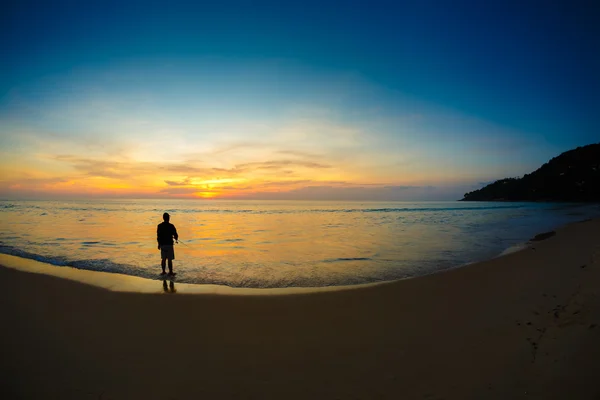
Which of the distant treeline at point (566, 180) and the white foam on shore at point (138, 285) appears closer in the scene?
the white foam on shore at point (138, 285)

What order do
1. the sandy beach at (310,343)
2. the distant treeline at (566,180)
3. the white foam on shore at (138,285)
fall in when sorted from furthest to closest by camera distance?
1. the distant treeline at (566,180)
2. the white foam on shore at (138,285)
3. the sandy beach at (310,343)

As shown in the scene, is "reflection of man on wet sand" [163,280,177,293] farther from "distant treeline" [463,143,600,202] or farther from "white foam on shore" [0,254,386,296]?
"distant treeline" [463,143,600,202]

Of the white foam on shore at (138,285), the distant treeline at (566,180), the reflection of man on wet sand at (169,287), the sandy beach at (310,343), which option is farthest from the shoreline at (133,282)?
the distant treeline at (566,180)

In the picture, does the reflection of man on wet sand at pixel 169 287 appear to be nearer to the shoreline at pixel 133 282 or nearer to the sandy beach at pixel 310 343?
the shoreline at pixel 133 282

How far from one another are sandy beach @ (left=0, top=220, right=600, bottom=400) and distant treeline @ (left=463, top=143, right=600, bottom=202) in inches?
5435

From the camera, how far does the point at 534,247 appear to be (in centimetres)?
1481

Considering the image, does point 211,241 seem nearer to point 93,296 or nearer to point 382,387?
point 93,296

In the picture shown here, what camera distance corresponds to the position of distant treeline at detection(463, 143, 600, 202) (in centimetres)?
10612

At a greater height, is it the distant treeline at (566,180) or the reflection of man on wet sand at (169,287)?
the distant treeline at (566,180)

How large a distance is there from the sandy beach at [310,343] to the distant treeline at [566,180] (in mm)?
138061

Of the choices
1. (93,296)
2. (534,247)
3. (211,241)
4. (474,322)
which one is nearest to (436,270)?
(474,322)

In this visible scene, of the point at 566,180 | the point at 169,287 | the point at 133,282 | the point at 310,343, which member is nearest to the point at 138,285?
the point at 133,282

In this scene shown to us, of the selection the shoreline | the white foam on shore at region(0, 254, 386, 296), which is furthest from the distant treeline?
the white foam on shore at region(0, 254, 386, 296)

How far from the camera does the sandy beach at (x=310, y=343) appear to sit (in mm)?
3854
